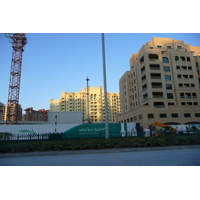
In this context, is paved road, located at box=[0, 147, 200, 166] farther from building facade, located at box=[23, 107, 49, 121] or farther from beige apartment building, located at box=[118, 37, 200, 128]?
building facade, located at box=[23, 107, 49, 121]

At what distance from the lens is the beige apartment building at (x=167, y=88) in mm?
43062

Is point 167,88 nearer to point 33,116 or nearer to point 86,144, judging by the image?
point 86,144

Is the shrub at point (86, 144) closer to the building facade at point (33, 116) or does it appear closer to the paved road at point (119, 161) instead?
the paved road at point (119, 161)

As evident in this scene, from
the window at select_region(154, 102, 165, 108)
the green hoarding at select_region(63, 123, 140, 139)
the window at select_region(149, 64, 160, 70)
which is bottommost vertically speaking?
the green hoarding at select_region(63, 123, 140, 139)

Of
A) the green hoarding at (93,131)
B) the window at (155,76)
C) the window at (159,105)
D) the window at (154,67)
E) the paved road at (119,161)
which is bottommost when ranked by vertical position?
the paved road at (119,161)

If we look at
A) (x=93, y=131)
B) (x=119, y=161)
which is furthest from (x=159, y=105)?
(x=119, y=161)

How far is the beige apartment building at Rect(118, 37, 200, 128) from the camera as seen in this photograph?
141 feet

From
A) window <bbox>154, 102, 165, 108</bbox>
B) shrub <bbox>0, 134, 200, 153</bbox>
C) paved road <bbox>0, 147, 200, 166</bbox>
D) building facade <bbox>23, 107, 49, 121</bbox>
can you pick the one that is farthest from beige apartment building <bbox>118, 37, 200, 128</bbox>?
building facade <bbox>23, 107, 49, 121</bbox>

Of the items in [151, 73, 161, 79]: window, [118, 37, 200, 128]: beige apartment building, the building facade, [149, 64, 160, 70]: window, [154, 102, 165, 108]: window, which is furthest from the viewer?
the building facade

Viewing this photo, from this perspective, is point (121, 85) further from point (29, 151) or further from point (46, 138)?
point (29, 151)

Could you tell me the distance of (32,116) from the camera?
141 metres

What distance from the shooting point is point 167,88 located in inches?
1837

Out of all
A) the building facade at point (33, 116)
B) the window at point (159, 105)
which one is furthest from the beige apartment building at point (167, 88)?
the building facade at point (33, 116)

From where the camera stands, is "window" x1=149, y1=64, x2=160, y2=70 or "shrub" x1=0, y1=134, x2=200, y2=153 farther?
"window" x1=149, y1=64, x2=160, y2=70
